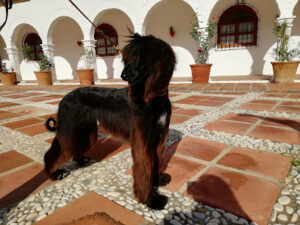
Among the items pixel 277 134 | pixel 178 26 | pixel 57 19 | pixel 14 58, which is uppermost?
pixel 57 19

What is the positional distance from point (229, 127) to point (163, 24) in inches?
362

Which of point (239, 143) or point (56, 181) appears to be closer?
point (56, 181)

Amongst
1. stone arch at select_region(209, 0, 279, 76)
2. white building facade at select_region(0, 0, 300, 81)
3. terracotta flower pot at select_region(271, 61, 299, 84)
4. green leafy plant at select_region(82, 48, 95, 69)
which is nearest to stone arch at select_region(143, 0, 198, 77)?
white building facade at select_region(0, 0, 300, 81)

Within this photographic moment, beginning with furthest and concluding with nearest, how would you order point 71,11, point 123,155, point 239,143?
point 71,11 < point 239,143 < point 123,155

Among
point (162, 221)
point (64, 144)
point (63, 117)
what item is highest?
point (63, 117)

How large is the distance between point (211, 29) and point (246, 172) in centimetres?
699

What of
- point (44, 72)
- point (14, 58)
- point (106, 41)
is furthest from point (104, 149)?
point (14, 58)

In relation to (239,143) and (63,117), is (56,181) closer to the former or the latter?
(63,117)

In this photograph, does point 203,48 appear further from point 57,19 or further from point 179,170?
point 57,19

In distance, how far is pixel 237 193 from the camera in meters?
1.59

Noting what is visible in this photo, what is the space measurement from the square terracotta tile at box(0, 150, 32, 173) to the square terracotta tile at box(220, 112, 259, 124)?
297 centimetres

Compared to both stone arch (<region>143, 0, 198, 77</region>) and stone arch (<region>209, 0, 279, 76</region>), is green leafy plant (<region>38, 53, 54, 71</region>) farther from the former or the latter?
stone arch (<region>209, 0, 279, 76</region>)

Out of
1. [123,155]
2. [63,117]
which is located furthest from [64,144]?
[123,155]

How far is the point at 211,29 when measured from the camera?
7691 millimetres
